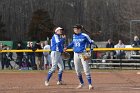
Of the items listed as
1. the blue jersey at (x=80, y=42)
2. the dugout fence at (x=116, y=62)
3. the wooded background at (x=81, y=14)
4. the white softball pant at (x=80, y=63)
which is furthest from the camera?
the wooded background at (x=81, y=14)

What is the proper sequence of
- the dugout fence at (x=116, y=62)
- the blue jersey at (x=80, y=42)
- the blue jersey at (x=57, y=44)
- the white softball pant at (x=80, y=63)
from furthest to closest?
the dugout fence at (x=116, y=62)
the blue jersey at (x=57, y=44)
the blue jersey at (x=80, y=42)
the white softball pant at (x=80, y=63)

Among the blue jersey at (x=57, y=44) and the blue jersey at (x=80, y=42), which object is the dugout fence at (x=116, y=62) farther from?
the blue jersey at (x=80, y=42)

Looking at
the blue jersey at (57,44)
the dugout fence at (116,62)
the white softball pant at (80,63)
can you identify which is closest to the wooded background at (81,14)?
the dugout fence at (116,62)

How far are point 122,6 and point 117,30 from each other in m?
3.24

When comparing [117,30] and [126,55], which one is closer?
[126,55]

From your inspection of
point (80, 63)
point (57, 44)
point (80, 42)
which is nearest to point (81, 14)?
point (57, 44)

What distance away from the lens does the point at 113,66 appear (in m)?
26.7

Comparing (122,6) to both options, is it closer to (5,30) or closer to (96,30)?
(96,30)

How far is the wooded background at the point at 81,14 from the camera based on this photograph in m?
58.8

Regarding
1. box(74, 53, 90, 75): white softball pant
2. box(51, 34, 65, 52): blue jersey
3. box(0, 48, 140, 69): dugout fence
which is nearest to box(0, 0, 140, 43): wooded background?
box(0, 48, 140, 69): dugout fence

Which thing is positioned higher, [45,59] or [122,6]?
[122,6]

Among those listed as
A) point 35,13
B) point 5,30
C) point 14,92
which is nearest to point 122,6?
point 35,13

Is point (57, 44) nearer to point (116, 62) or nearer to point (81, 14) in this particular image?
point (116, 62)

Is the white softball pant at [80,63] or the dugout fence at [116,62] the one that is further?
the dugout fence at [116,62]
